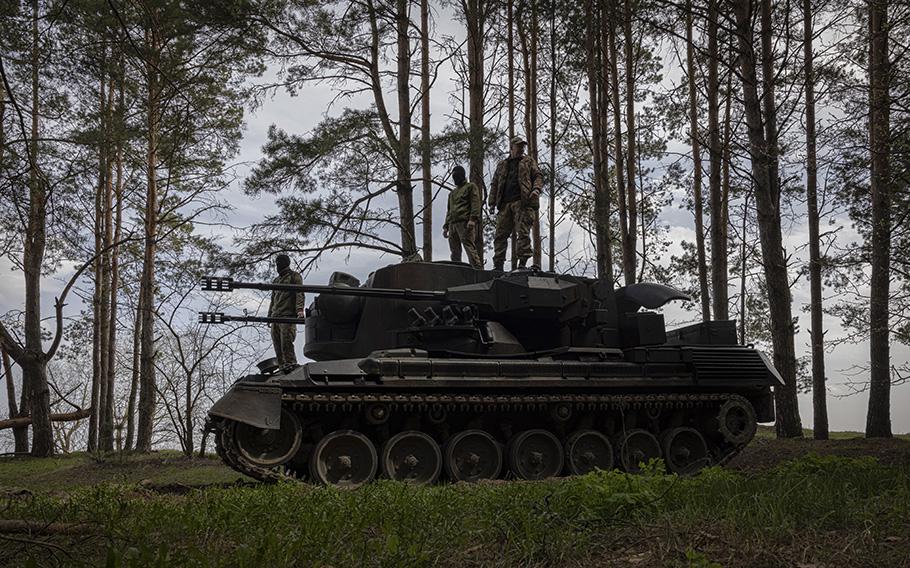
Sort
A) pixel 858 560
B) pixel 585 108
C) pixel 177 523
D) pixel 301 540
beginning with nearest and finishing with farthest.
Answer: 1. pixel 858 560
2. pixel 301 540
3. pixel 177 523
4. pixel 585 108

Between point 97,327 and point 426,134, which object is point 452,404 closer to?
point 426,134

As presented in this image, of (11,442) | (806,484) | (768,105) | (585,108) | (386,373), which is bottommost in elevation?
(11,442)

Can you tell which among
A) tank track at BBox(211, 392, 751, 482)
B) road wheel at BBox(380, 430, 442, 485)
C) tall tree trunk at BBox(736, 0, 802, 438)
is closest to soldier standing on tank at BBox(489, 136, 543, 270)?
tank track at BBox(211, 392, 751, 482)

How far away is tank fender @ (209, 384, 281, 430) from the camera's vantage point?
798 cm

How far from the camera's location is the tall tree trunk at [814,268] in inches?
644

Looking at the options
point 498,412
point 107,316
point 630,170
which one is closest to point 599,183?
point 630,170

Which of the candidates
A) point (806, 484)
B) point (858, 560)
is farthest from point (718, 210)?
point (858, 560)

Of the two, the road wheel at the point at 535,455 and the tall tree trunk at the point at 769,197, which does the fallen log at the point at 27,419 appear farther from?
the tall tree trunk at the point at 769,197

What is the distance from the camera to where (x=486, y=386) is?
9.08 metres

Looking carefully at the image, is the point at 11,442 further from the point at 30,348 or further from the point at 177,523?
the point at 177,523

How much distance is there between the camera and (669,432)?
418 inches

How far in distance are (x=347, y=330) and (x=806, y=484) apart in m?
6.22

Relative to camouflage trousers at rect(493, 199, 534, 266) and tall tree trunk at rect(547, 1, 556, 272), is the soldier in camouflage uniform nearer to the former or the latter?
camouflage trousers at rect(493, 199, 534, 266)

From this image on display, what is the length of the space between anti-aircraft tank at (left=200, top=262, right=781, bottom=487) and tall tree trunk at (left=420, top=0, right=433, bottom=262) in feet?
19.5
